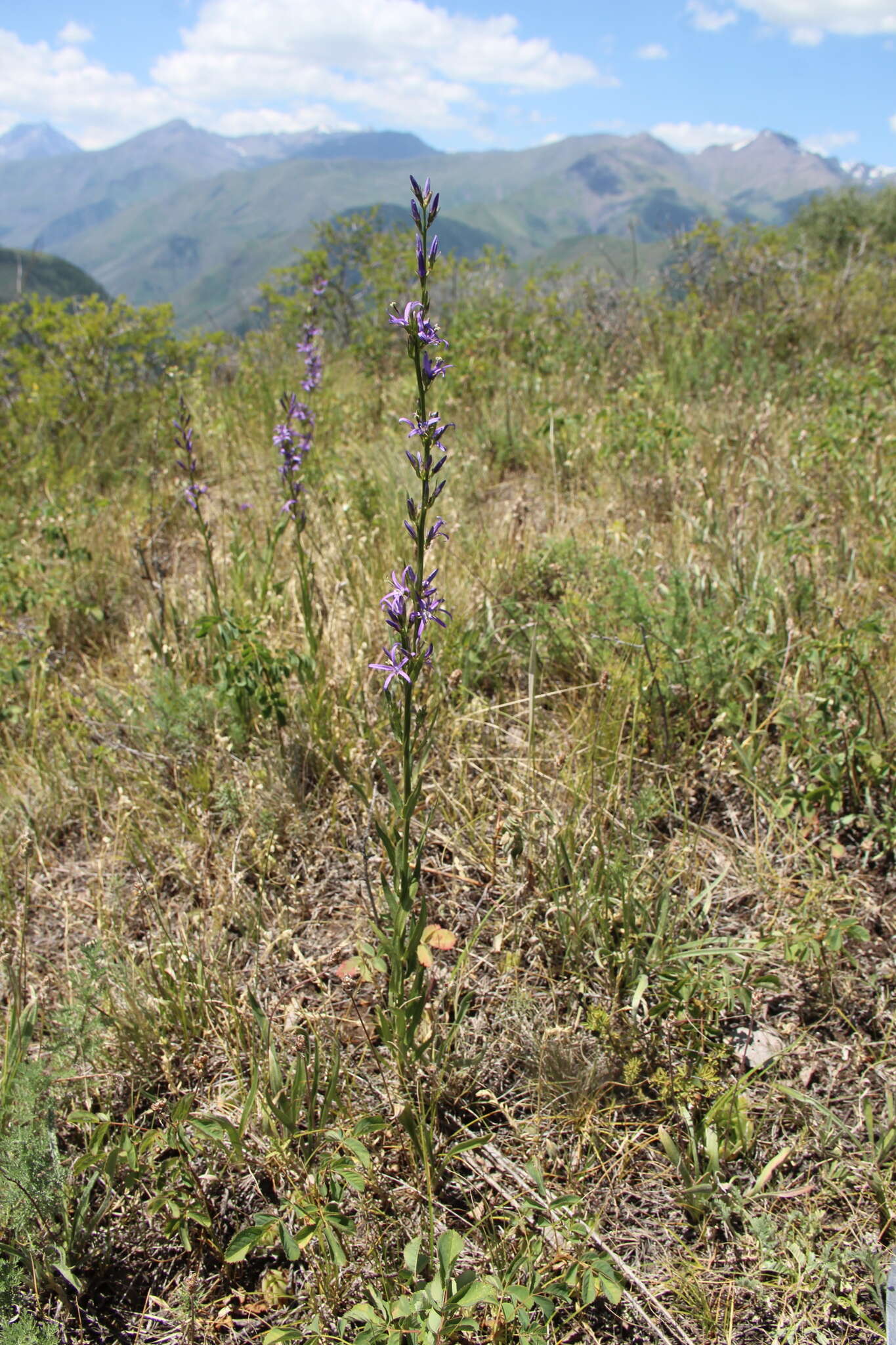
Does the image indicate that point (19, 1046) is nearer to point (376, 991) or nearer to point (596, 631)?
point (376, 991)

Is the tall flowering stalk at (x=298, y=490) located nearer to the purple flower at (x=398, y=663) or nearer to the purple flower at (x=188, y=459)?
the purple flower at (x=188, y=459)

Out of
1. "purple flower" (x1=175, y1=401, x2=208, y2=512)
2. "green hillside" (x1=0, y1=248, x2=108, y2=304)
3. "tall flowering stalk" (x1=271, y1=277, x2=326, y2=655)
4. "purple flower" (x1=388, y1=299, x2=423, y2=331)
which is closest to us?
"purple flower" (x1=388, y1=299, x2=423, y2=331)

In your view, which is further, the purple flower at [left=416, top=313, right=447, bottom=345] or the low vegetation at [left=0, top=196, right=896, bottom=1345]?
the low vegetation at [left=0, top=196, right=896, bottom=1345]

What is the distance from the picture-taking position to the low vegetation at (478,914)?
155cm

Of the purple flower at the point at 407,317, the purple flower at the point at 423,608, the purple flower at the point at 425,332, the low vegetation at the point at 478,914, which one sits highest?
the purple flower at the point at 407,317

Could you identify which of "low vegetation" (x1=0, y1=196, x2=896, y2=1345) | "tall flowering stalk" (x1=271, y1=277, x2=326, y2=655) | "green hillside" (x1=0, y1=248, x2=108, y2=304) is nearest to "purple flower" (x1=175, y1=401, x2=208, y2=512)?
"low vegetation" (x1=0, y1=196, x2=896, y2=1345)

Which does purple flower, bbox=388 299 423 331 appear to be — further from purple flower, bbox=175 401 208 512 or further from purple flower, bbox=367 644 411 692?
purple flower, bbox=175 401 208 512

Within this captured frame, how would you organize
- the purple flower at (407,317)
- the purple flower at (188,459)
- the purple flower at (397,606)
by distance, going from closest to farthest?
1. the purple flower at (407,317)
2. the purple flower at (397,606)
3. the purple flower at (188,459)

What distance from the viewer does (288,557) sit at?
4020mm

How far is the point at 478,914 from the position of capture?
229cm

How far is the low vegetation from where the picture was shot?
155cm

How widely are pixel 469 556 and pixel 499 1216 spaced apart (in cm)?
263

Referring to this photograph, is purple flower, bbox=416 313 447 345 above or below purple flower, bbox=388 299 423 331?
below

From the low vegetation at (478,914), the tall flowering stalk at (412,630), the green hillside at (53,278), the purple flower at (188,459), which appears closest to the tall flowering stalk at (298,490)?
the low vegetation at (478,914)
